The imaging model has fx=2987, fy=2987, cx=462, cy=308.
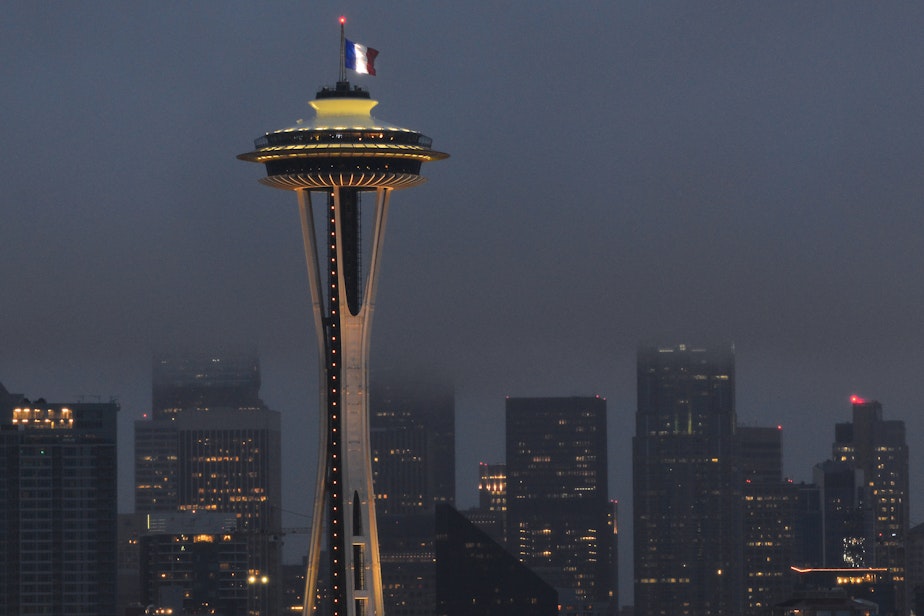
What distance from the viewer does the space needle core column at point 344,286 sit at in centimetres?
16712

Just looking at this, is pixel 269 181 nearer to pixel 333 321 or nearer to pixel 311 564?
pixel 333 321

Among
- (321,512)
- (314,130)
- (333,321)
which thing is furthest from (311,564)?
(314,130)

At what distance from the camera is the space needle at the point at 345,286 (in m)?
Answer: 167

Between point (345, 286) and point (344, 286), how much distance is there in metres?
0.14

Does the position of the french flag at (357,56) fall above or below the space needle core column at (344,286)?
above

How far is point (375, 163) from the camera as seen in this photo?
169 metres

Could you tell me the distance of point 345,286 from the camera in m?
167

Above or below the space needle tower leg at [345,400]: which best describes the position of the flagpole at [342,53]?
above

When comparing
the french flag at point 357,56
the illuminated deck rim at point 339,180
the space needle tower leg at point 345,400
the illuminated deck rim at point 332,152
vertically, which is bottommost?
the space needle tower leg at point 345,400

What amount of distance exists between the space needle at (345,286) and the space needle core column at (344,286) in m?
0.06

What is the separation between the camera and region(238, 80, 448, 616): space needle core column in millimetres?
167125

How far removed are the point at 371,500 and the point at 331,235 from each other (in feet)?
51.0

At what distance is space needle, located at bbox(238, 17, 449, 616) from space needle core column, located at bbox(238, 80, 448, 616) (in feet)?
0.18

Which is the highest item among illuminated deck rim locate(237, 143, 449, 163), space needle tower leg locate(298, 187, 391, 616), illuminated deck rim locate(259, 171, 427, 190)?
illuminated deck rim locate(237, 143, 449, 163)
